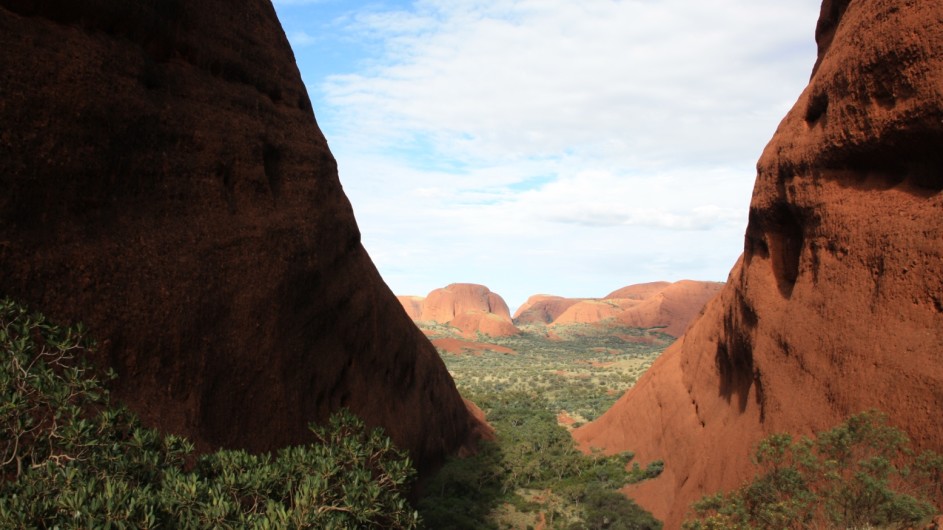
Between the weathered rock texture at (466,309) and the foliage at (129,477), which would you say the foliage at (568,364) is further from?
the foliage at (129,477)

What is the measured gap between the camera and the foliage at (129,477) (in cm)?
577

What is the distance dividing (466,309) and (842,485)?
131 m

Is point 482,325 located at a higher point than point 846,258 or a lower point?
lower

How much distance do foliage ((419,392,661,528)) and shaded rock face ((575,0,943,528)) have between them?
2.36 metres

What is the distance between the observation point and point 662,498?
62.6 feet

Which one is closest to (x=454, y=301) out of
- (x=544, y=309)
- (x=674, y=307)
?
(x=544, y=309)

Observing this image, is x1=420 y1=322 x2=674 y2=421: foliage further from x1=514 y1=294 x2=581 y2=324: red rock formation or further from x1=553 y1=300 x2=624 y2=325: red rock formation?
x1=514 y1=294 x2=581 y2=324: red rock formation

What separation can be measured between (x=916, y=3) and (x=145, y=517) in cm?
A: 1405

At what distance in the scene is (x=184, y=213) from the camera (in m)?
12.6

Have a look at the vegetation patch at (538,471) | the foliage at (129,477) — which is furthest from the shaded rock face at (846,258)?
the foliage at (129,477)

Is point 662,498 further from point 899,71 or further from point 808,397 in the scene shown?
point 899,71

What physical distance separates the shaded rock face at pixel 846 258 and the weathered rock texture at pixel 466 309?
94.4 m

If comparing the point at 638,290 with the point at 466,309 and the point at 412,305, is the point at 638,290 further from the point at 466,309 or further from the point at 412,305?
the point at 412,305

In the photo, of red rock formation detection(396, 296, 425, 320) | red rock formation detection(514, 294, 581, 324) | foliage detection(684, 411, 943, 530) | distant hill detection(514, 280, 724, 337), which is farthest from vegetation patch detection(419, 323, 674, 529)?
red rock formation detection(514, 294, 581, 324)
